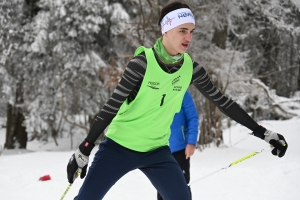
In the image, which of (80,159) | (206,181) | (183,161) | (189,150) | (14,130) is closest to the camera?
(80,159)

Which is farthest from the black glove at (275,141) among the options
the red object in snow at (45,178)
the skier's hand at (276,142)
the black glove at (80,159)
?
the red object in snow at (45,178)

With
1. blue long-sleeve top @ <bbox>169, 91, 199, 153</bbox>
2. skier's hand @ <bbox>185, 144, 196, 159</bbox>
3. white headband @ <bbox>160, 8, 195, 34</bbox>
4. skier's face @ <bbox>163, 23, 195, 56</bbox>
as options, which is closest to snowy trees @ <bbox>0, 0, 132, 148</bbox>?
blue long-sleeve top @ <bbox>169, 91, 199, 153</bbox>

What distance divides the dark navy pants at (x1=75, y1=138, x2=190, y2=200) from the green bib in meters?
0.06

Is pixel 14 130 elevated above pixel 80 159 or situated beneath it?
situated beneath

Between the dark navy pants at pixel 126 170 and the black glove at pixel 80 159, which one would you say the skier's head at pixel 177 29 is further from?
the black glove at pixel 80 159

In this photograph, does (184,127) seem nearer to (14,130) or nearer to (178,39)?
(178,39)

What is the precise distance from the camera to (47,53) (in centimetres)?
1236

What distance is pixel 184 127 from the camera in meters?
3.87

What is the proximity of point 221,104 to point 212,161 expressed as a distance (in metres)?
4.48

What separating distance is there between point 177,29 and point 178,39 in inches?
2.6

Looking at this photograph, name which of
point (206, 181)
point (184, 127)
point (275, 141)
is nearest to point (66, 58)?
point (206, 181)

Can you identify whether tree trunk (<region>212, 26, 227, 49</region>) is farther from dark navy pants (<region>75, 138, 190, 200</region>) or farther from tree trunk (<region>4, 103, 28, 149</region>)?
tree trunk (<region>4, 103, 28, 149</region>)

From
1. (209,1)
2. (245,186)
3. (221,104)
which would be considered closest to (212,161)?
(245,186)

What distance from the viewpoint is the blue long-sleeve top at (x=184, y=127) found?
149 inches
